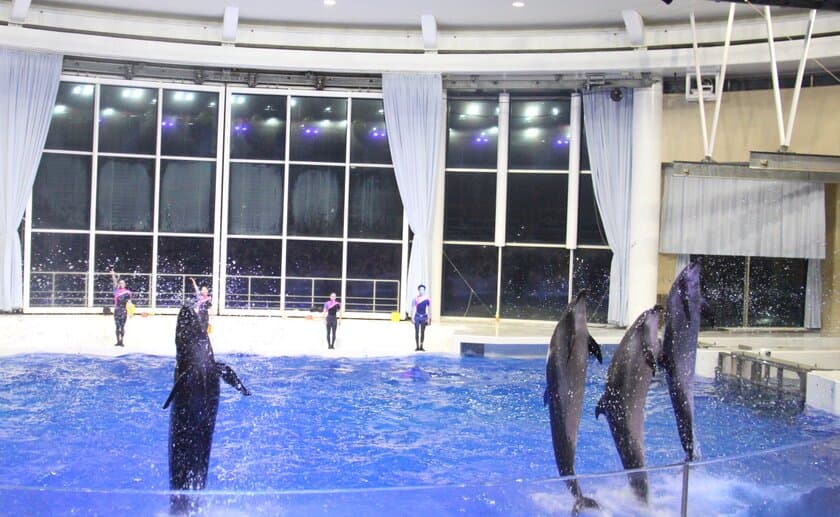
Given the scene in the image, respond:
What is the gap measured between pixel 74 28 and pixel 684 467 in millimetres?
16984

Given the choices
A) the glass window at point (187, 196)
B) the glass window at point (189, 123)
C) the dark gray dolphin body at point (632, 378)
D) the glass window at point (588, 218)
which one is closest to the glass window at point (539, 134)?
the glass window at point (588, 218)

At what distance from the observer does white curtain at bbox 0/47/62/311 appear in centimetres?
1755

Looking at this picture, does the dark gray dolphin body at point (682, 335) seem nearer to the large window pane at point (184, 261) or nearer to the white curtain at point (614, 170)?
the white curtain at point (614, 170)

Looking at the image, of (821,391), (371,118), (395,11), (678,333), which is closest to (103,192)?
(371,118)

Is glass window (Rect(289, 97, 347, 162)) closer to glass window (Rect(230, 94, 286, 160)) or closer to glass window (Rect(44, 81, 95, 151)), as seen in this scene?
glass window (Rect(230, 94, 286, 160))

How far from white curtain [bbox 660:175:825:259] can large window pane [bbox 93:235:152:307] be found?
1093 centimetres

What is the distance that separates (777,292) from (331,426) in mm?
11835

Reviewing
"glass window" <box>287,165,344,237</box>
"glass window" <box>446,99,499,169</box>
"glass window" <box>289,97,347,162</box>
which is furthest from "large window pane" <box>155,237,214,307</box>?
"glass window" <box>446,99,499,169</box>

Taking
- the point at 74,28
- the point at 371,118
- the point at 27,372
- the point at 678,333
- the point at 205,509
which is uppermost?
the point at 74,28

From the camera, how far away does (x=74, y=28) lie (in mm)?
17734

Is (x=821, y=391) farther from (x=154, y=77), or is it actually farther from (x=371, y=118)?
(x=154, y=77)

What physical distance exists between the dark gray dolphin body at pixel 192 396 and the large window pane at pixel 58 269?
14553mm

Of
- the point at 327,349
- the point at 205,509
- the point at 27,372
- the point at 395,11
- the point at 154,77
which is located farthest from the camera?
the point at 154,77

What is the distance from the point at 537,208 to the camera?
1934cm
